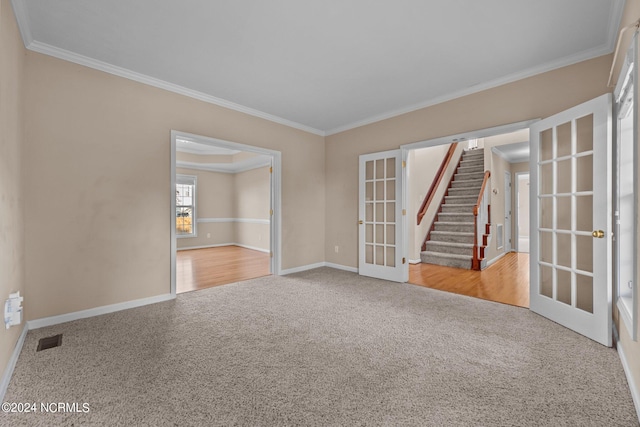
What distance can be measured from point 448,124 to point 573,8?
5.24 ft

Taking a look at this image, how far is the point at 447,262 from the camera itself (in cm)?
532

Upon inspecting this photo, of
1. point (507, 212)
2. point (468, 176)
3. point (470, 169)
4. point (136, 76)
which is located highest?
point (136, 76)

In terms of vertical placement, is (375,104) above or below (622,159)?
above

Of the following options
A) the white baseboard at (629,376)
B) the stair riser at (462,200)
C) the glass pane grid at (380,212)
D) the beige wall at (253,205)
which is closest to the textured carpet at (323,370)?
the white baseboard at (629,376)

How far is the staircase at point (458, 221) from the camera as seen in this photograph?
535cm

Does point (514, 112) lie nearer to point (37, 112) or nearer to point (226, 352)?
point (226, 352)

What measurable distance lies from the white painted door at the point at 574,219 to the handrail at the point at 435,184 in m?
2.76

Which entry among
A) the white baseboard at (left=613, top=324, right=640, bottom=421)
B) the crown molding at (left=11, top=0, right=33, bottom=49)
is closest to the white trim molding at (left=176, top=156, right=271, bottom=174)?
the crown molding at (left=11, top=0, right=33, bottom=49)

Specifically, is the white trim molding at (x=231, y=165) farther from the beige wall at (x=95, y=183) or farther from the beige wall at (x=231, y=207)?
the beige wall at (x=95, y=183)

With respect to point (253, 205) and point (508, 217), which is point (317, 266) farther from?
point (508, 217)

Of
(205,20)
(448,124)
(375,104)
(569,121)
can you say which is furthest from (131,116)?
(569,121)

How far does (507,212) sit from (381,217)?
4.62 metres

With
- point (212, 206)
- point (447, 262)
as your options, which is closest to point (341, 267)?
point (447, 262)

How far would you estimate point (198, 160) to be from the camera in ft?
25.0
